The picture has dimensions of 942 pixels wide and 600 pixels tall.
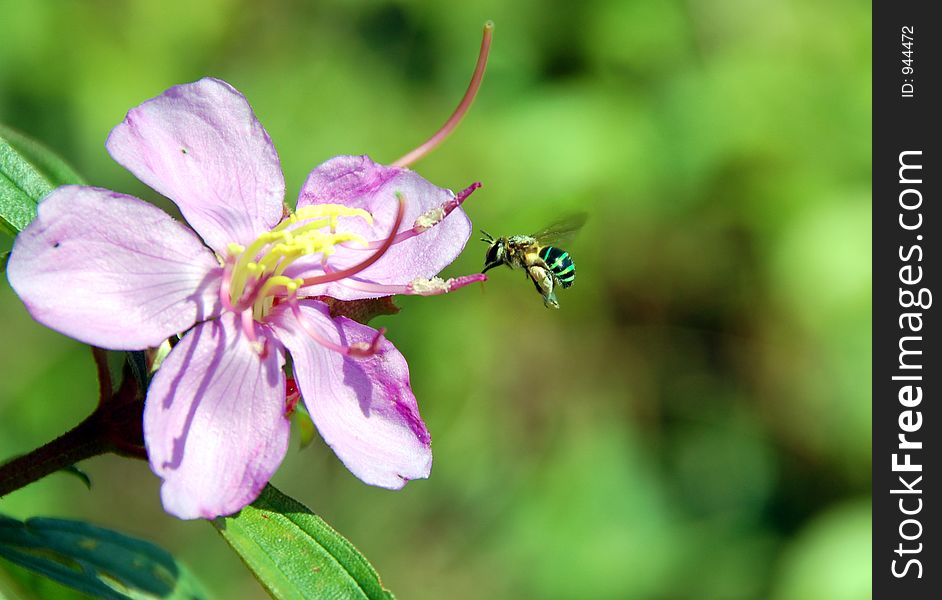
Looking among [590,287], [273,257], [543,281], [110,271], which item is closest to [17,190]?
[110,271]

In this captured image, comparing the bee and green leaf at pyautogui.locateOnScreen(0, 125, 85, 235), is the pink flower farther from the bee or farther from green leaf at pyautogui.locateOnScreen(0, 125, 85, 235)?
the bee

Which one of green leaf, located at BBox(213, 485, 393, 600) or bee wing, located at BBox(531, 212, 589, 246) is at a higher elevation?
bee wing, located at BBox(531, 212, 589, 246)

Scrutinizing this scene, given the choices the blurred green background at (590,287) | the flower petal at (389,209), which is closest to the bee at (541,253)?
the flower petal at (389,209)

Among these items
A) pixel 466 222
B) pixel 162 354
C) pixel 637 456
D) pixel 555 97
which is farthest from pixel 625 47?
pixel 162 354

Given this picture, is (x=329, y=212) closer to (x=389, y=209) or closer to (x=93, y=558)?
(x=389, y=209)

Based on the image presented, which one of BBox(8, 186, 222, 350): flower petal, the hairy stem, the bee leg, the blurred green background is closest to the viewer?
BBox(8, 186, 222, 350): flower petal

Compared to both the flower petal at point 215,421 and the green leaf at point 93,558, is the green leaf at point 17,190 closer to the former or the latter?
the flower petal at point 215,421

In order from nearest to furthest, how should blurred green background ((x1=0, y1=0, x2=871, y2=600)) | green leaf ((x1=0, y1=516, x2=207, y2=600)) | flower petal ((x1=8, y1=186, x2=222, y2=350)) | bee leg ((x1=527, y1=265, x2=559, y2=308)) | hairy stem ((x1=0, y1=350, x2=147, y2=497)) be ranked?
flower petal ((x1=8, y1=186, x2=222, y2=350))
hairy stem ((x1=0, y1=350, x2=147, y2=497))
green leaf ((x1=0, y1=516, x2=207, y2=600))
bee leg ((x1=527, y1=265, x2=559, y2=308))
blurred green background ((x1=0, y1=0, x2=871, y2=600))

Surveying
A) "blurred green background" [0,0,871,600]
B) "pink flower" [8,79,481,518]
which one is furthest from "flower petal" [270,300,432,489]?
"blurred green background" [0,0,871,600]
